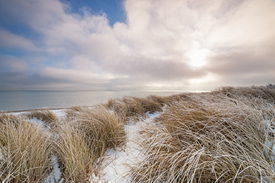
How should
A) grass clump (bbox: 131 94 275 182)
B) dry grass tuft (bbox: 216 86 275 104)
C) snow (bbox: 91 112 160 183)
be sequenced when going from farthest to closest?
dry grass tuft (bbox: 216 86 275 104) → snow (bbox: 91 112 160 183) → grass clump (bbox: 131 94 275 182)

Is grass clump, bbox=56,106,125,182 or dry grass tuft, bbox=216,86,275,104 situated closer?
grass clump, bbox=56,106,125,182

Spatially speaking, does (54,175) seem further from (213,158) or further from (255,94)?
(255,94)

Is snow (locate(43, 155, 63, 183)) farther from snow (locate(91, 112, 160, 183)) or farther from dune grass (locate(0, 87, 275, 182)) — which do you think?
snow (locate(91, 112, 160, 183))

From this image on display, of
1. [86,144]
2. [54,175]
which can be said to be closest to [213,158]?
[86,144]

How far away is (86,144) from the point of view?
5.21 ft

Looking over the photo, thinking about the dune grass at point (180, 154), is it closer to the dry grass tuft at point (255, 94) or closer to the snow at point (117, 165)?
the snow at point (117, 165)

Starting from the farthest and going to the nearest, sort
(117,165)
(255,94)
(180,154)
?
(255,94) → (117,165) → (180,154)

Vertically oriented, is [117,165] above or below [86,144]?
below

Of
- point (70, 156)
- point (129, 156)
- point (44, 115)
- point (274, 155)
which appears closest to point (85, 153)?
point (70, 156)

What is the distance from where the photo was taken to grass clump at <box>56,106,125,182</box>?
131 cm

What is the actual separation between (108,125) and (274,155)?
87.9 inches

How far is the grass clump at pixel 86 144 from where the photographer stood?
4.30ft

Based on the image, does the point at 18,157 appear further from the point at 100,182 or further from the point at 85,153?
the point at 100,182

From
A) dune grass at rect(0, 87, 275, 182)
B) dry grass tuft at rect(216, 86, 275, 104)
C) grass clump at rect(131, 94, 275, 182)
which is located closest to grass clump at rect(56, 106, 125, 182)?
dune grass at rect(0, 87, 275, 182)
